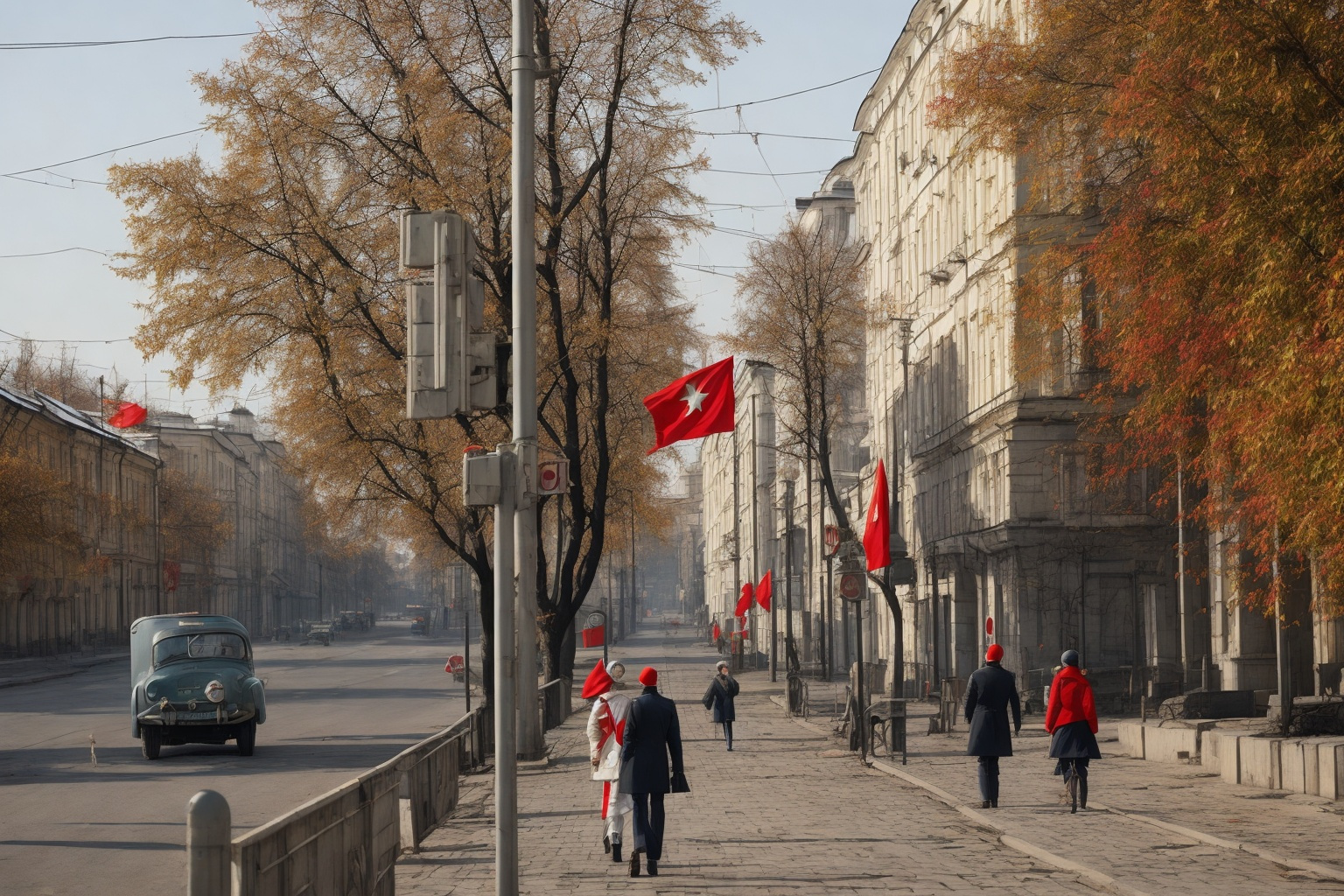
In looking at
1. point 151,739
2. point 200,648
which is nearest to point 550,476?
point 151,739

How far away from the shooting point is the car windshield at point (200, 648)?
1065 inches

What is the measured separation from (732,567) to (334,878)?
328 feet

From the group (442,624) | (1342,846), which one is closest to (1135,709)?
(1342,846)

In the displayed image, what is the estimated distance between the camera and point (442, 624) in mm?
146625

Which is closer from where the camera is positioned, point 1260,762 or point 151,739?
point 1260,762

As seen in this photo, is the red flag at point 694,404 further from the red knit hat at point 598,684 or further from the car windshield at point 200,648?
the car windshield at point 200,648

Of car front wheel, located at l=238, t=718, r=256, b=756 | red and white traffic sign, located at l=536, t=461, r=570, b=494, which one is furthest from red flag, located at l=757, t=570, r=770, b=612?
red and white traffic sign, located at l=536, t=461, r=570, b=494

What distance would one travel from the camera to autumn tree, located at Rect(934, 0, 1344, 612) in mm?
13758

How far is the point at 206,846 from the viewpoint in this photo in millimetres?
6672

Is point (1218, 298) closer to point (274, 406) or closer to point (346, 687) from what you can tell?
point (274, 406)

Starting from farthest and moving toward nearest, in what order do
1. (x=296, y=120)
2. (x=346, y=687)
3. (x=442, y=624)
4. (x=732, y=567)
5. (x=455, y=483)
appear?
1. (x=442, y=624)
2. (x=732, y=567)
3. (x=346, y=687)
4. (x=455, y=483)
5. (x=296, y=120)

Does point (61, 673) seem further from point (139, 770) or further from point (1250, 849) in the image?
point (1250, 849)

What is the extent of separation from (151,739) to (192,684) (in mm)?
1069

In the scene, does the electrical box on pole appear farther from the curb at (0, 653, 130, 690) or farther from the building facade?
the building facade
